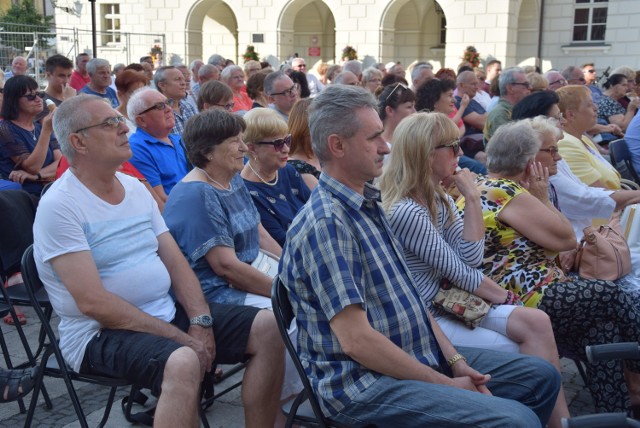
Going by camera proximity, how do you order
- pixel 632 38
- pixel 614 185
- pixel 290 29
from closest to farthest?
pixel 614 185, pixel 632 38, pixel 290 29

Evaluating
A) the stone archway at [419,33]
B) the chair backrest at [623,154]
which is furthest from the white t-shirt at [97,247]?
the stone archway at [419,33]

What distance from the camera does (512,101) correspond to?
738cm

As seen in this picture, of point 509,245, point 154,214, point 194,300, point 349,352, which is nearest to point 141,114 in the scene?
point 154,214

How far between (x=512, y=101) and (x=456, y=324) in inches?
Result: 195

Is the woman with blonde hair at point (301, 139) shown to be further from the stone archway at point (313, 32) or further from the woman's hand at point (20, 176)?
the stone archway at point (313, 32)

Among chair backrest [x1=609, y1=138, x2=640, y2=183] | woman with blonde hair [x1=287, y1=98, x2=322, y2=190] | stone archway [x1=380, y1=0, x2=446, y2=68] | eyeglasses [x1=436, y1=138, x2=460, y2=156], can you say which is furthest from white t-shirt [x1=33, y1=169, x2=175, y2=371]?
stone archway [x1=380, y1=0, x2=446, y2=68]

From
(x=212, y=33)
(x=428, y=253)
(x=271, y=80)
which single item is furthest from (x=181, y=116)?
(x=212, y=33)

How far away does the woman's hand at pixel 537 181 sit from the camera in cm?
358

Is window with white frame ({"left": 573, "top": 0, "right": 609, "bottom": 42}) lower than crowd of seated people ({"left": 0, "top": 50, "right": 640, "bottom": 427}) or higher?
higher

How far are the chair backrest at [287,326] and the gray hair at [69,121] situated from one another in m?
1.09

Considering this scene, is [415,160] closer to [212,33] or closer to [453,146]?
[453,146]

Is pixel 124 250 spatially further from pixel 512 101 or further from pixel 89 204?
pixel 512 101

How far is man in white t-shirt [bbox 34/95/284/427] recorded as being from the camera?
2.54m

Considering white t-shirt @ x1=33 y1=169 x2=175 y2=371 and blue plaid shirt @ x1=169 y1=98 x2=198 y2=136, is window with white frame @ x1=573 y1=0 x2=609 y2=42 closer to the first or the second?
blue plaid shirt @ x1=169 y1=98 x2=198 y2=136
